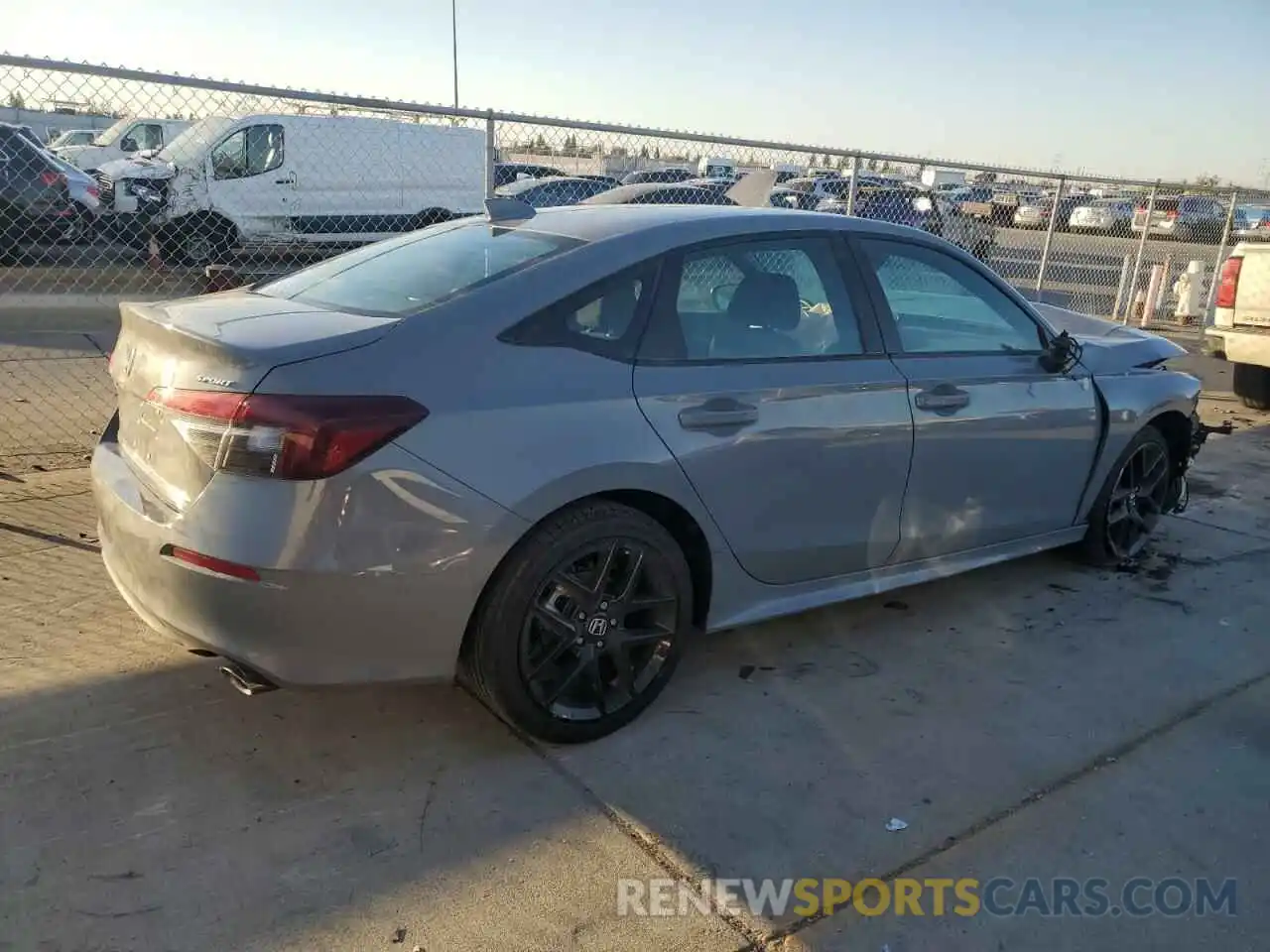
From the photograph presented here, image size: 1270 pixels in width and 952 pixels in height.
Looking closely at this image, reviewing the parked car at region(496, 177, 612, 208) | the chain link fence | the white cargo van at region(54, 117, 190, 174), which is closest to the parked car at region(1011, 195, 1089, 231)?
the chain link fence

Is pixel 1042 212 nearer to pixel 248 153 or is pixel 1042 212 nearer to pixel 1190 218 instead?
pixel 1190 218

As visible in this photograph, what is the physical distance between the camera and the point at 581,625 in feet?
9.77

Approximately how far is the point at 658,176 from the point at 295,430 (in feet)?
37.1

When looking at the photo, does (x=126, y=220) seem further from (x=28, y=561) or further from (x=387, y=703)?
(x=387, y=703)

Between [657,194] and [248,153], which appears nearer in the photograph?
[657,194]

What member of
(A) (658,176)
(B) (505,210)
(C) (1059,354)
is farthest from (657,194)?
(A) (658,176)

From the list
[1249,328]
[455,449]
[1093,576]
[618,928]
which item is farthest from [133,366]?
[1249,328]

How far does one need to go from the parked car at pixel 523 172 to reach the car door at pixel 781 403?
26.9 ft

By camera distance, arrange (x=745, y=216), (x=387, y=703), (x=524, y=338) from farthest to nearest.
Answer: (x=745, y=216) < (x=387, y=703) < (x=524, y=338)

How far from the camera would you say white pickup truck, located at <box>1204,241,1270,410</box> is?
26.6 feet

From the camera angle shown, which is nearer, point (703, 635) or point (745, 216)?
point (745, 216)

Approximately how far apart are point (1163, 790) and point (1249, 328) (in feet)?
21.9

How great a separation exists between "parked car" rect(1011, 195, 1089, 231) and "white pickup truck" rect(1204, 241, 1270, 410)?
12.6 feet

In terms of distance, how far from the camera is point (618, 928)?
7.79 feet
